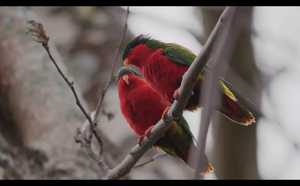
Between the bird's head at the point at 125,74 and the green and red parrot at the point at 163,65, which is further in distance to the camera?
the bird's head at the point at 125,74

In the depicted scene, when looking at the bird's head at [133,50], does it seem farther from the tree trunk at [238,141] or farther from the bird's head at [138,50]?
the tree trunk at [238,141]

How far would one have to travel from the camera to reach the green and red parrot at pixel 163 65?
1904mm

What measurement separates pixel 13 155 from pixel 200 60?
1.92 m

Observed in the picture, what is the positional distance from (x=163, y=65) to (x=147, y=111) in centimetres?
34

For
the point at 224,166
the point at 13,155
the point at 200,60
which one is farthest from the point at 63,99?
the point at 200,60

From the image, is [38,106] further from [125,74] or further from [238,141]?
[238,141]

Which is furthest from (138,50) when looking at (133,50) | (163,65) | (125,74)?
(125,74)

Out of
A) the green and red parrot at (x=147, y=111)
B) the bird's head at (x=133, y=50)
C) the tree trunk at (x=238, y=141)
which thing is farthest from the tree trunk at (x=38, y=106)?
the tree trunk at (x=238, y=141)

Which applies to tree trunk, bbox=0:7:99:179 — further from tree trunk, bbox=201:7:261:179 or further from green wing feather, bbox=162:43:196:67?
A: tree trunk, bbox=201:7:261:179

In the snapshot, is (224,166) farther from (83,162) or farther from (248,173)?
(83,162)

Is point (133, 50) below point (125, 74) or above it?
above

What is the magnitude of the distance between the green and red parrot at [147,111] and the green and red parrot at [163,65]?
0.80ft

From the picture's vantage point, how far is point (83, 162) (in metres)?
2.64

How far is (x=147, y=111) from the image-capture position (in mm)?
2203
